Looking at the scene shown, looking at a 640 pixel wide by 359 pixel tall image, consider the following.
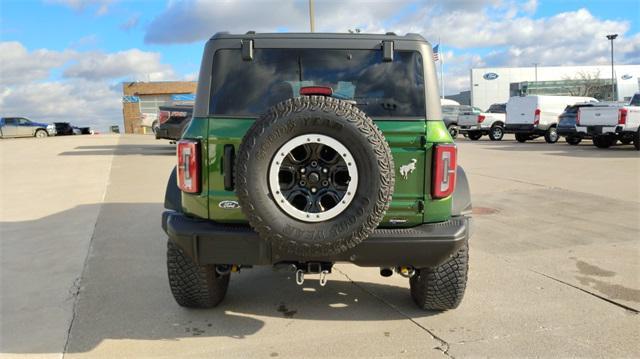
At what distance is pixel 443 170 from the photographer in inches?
128

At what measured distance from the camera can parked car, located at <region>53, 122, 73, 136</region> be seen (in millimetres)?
40688

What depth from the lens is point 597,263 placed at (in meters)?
5.01

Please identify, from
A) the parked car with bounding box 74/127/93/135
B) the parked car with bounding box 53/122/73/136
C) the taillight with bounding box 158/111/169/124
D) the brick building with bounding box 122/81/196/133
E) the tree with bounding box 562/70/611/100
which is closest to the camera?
the taillight with bounding box 158/111/169/124

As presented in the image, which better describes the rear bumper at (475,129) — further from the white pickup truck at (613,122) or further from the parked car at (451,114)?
the white pickup truck at (613,122)

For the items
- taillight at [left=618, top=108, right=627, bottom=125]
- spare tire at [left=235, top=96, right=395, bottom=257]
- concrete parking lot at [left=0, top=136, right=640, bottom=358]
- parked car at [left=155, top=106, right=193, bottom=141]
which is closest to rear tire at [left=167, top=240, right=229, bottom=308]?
concrete parking lot at [left=0, top=136, right=640, bottom=358]

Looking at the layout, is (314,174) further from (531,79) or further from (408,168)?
(531,79)

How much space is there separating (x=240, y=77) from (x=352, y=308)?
6.35ft

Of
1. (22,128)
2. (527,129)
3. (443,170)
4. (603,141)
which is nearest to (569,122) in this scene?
(603,141)

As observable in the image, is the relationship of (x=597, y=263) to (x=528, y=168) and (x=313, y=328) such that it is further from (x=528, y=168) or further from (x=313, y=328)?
(x=528, y=168)

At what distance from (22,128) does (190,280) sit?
39.5 meters

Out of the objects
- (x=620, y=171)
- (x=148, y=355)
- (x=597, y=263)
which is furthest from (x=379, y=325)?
(x=620, y=171)

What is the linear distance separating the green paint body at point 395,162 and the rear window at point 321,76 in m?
0.19

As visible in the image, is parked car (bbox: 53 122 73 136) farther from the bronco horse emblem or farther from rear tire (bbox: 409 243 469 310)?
the bronco horse emblem

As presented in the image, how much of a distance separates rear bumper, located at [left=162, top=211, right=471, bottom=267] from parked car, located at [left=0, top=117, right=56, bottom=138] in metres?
39.6
